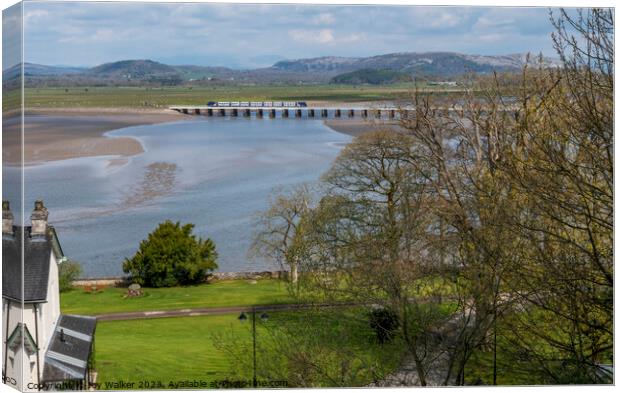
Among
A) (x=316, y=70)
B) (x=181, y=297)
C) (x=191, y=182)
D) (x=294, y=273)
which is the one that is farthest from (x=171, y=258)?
(x=316, y=70)

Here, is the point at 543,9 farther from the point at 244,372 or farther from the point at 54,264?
the point at 54,264

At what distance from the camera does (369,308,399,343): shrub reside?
9984 mm

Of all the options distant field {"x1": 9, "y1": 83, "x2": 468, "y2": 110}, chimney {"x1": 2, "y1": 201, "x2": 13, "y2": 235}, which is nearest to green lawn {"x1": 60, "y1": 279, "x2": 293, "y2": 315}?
chimney {"x1": 2, "y1": 201, "x2": 13, "y2": 235}

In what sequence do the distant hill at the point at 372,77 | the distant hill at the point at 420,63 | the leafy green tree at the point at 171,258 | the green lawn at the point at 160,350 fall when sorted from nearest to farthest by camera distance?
the green lawn at the point at 160,350, the leafy green tree at the point at 171,258, the distant hill at the point at 420,63, the distant hill at the point at 372,77

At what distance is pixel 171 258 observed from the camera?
9.92 meters

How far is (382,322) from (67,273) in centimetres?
309

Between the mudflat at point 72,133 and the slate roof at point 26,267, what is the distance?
2.25 feet

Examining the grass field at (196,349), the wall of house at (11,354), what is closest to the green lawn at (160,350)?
the grass field at (196,349)

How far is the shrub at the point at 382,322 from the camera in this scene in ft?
32.8

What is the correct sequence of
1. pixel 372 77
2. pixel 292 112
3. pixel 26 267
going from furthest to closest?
pixel 292 112 → pixel 372 77 → pixel 26 267

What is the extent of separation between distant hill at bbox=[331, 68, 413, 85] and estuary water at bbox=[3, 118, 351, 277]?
1.86 ft

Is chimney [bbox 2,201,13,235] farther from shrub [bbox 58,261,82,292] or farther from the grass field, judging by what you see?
the grass field

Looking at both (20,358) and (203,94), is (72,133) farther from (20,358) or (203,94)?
(20,358)

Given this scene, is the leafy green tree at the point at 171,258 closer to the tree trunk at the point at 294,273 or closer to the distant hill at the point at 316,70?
the tree trunk at the point at 294,273
